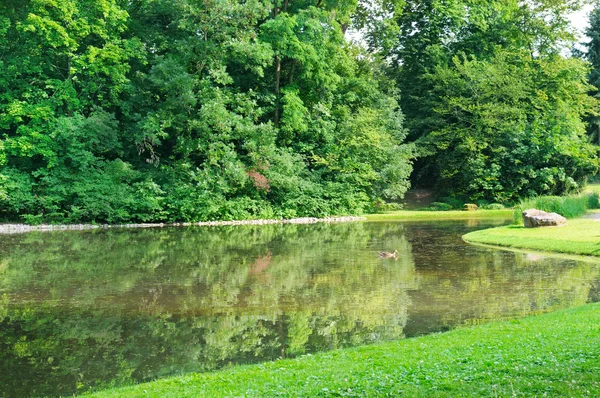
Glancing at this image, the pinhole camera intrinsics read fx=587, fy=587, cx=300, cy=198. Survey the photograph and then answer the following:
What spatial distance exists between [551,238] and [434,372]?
1524 centimetres

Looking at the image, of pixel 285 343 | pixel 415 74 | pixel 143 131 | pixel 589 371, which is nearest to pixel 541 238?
pixel 285 343

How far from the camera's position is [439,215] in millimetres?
35250

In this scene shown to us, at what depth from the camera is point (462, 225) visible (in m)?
28.3

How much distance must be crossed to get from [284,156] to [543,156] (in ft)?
60.0

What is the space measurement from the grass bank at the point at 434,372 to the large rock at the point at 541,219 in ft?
49.3

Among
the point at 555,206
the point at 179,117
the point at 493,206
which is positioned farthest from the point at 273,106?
the point at 555,206

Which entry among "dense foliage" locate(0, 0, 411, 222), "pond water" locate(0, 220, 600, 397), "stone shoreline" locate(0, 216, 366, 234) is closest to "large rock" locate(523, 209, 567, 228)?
"pond water" locate(0, 220, 600, 397)

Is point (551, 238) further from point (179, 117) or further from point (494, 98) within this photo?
point (494, 98)

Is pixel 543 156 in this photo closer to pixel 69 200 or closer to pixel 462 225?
pixel 462 225

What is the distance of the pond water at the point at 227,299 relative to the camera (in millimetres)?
8266

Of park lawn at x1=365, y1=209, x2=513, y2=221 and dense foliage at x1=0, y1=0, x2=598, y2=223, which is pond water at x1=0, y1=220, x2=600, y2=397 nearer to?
dense foliage at x1=0, y1=0, x2=598, y2=223

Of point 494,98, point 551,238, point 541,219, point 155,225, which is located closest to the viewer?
point 551,238

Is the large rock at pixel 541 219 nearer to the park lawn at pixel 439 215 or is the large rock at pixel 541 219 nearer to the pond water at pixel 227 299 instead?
the pond water at pixel 227 299

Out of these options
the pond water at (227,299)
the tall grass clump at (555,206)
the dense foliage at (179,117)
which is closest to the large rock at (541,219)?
the tall grass clump at (555,206)
